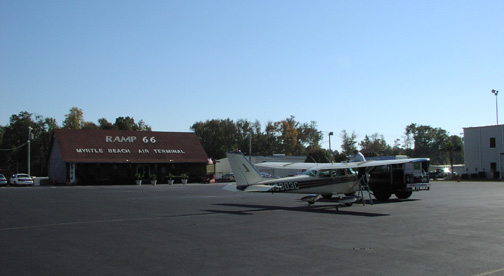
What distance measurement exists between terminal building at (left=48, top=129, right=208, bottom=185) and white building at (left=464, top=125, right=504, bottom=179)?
126 feet

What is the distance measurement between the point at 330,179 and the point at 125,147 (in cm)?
4258

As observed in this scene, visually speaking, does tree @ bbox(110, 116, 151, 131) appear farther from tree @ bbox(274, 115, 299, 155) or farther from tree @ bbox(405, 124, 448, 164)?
tree @ bbox(405, 124, 448, 164)

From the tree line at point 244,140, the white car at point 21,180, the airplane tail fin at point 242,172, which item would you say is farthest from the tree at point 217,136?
the airplane tail fin at point 242,172

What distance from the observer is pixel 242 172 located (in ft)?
63.7

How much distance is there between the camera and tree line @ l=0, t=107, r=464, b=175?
88.4 meters

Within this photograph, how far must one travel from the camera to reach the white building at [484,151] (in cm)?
6144

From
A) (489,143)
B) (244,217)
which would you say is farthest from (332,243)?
(489,143)

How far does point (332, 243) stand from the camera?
1051 centimetres

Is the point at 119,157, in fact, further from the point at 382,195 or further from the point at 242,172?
the point at 242,172

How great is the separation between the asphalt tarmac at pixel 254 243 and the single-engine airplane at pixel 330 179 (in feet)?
7.99

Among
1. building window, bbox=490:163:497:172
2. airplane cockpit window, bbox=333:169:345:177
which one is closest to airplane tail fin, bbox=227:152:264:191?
airplane cockpit window, bbox=333:169:345:177

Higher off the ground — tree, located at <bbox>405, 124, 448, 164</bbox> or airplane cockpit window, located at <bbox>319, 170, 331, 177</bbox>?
tree, located at <bbox>405, 124, 448, 164</bbox>

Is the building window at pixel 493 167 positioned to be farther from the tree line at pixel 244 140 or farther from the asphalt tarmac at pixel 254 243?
the asphalt tarmac at pixel 254 243

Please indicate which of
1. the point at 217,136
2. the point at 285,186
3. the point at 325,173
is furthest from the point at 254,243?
the point at 217,136
